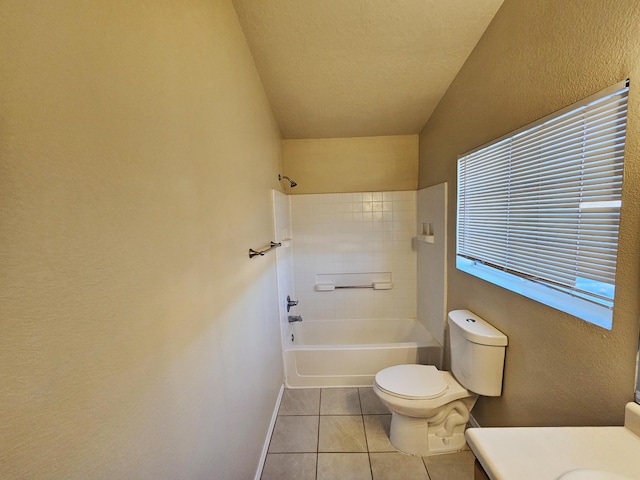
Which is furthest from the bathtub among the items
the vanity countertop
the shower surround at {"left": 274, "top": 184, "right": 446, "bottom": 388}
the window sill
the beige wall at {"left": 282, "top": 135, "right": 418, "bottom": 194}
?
the beige wall at {"left": 282, "top": 135, "right": 418, "bottom": 194}

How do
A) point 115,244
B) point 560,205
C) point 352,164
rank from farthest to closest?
point 352,164
point 560,205
point 115,244

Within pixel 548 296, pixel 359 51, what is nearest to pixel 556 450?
pixel 548 296

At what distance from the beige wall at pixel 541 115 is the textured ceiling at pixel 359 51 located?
0.19 m

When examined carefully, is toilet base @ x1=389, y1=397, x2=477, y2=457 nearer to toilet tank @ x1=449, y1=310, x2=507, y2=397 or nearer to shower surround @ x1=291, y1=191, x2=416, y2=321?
toilet tank @ x1=449, y1=310, x2=507, y2=397

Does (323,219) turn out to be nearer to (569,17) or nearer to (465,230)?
(465,230)

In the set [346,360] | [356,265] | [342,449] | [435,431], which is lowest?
[342,449]

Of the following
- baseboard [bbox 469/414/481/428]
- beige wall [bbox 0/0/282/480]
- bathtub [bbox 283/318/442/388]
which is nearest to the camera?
beige wall [bbox 0/0/282/480]

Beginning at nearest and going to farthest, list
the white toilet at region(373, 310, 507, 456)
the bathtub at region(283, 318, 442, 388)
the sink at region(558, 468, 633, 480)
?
the sink at region(558, 468, 633, 480) → the white toilet at region(373, 310, 507, 456) → the bathtub at region(283, 318, 442, 388)

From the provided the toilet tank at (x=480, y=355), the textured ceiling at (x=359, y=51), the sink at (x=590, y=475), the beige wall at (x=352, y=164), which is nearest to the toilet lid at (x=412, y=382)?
the toilet tank at (x=480, y=355)

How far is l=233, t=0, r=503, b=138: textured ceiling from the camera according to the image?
4.30ft

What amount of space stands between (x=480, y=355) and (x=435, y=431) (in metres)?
0.62

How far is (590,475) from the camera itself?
631 millimetres

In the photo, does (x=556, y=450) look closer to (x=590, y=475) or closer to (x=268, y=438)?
(x=590, y=475)

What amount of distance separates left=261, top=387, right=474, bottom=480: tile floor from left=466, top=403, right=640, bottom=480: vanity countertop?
103cm
